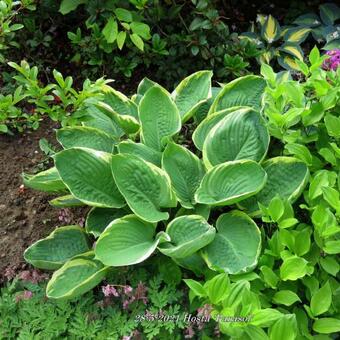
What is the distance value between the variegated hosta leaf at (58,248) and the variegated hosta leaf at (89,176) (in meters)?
0.16

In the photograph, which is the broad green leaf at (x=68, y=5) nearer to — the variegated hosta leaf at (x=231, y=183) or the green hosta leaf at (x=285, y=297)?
the variegated hosta leaf at (x=231, y=183)

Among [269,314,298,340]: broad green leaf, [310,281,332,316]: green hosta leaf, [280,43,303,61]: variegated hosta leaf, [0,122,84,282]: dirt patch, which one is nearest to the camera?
[269,314,298,340]: broad green leaf

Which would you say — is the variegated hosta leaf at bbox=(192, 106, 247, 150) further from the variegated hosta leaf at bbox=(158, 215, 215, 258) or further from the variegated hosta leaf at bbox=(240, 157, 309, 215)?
the variegated hosta leaf at bbox=(158, 215, 215, 258)

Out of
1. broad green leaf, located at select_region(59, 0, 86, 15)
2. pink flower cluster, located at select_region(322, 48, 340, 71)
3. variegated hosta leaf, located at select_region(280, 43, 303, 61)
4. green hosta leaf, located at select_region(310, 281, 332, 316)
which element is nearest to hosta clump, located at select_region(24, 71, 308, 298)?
green hosta leaf, located at select_region(310, 281, 332, 316)

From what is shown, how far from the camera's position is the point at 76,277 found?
1.53 metres

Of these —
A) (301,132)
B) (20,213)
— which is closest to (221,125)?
(301,132)

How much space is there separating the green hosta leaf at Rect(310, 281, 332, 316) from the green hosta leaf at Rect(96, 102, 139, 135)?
77cm

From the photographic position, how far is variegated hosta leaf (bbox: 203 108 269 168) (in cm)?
163

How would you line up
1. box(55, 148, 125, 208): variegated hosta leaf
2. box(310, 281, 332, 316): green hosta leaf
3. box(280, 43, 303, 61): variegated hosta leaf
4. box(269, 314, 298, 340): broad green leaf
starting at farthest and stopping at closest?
1. box(280, 43, 303, 61): variegated hosta leaf
2. box(55, 148, 125, 208): variegated hosta leaf
3. box(310, 281, 332, 316): green hosta leaf
4. box(269, 314, 298, 340): broad green leaf

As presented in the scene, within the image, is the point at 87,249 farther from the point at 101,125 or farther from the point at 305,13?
the point at 305,13

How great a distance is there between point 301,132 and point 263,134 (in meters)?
0.11

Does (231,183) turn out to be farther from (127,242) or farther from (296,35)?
(296,35)

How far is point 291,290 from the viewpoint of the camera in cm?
142

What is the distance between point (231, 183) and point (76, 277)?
52cm
